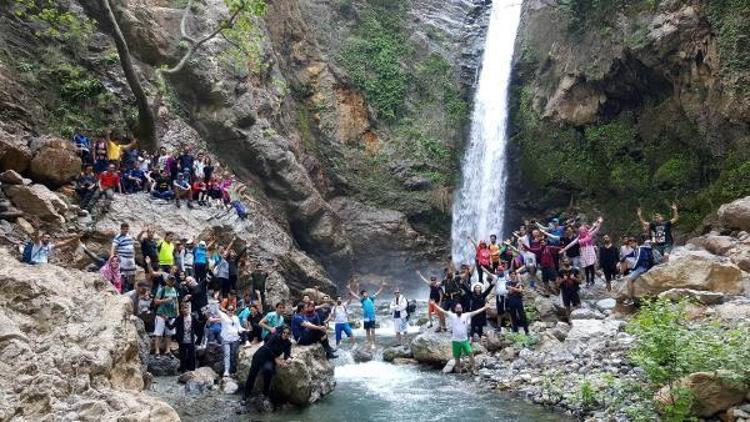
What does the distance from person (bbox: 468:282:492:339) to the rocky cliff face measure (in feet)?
34.8

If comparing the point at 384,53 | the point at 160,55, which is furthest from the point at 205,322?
the point at 384,53

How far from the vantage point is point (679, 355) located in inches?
311

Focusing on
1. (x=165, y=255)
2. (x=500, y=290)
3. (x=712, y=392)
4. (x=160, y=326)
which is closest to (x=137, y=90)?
(x=165, y=255)

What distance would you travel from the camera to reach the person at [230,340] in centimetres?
1180

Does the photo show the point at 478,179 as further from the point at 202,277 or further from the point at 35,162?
the point at 35,162

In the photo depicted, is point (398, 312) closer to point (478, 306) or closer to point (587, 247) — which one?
point (478, 306)

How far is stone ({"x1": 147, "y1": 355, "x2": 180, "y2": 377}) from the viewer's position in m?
11.6

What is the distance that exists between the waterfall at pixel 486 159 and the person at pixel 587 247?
35.7 ft

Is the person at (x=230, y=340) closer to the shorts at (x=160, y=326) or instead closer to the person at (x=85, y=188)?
the shorts at (x=160, y=326)

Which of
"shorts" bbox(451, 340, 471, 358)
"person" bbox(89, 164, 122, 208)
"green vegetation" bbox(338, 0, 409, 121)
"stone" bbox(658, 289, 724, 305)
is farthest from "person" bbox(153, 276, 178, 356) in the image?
"green vegetation" bbox(338, 0, 409, 121)

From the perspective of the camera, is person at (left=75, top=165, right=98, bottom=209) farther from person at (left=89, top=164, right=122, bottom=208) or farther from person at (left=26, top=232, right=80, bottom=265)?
person at (left=26, top=232, right=80, bottom=265)

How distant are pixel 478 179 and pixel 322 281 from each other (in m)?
11.1

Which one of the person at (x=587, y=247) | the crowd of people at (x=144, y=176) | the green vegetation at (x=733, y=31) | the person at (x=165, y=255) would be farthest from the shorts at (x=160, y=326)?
the green vegetation at (x=733, y=31)

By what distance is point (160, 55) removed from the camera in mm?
22062
